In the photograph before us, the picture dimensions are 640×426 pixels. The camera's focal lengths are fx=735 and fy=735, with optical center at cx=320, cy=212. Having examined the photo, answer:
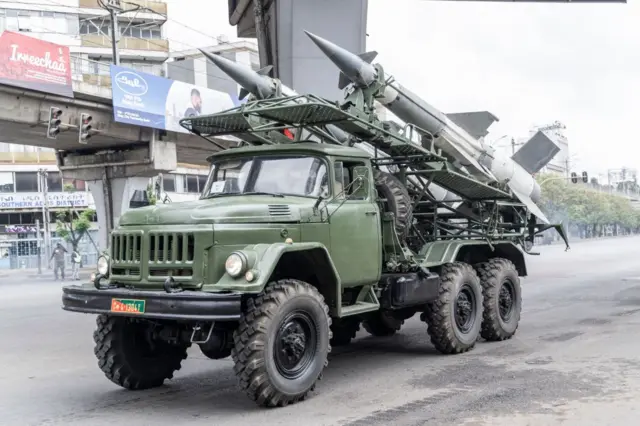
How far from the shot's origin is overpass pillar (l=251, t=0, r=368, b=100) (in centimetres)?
1942

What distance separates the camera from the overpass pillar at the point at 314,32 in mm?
19422

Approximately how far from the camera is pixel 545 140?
13547 millimetres

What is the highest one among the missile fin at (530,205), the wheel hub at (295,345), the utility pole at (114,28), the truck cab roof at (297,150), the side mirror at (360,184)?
the utility pole at (114,28)

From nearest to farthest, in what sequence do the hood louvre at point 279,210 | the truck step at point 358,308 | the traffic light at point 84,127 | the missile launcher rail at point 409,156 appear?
the hood louvre at point 279,210 < the truck step at point 358,308 < the missile launcher rail at point 409,156 < the traffic light at point 84,127

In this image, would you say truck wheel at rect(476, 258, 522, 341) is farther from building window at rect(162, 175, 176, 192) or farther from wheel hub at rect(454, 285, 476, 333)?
building window at rect(162, 175, 176, 192)

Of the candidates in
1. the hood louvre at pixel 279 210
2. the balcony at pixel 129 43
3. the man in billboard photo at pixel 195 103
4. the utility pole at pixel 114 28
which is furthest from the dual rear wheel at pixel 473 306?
the balcony at pixel 129 43

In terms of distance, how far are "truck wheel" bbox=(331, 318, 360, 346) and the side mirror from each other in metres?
2.07

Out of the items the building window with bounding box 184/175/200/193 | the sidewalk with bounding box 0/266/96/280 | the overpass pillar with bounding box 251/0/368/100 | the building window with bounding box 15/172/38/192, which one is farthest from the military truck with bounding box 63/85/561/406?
the building window with bounding box 15/172/38/192

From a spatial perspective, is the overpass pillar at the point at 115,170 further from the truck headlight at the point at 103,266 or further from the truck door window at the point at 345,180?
the truck headlight at the point at 103,266

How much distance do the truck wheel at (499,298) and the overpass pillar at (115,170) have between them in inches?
816

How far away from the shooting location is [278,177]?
762 cm

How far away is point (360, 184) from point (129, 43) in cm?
5470

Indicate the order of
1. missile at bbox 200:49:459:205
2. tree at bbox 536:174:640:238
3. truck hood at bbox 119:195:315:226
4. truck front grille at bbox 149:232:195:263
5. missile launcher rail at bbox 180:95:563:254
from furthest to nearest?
tree at bbox 536:174:640:238 → missile at bbox 200:49:459:205 → missile launcher rail at bbox 180:95:563:254 → truck hood at bbox 119:195:315:226 → truck front grille at bbox 149:232:195:263

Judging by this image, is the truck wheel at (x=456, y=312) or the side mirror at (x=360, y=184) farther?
the truck wheel at (x=456, y=312)
